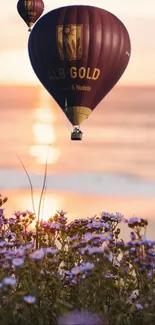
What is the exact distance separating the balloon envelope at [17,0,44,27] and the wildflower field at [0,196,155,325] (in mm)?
28304

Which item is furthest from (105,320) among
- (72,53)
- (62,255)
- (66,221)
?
(72,53)

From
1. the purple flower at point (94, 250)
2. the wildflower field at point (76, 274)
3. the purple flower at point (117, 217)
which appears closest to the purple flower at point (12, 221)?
the wildflower field at point (76, 274)

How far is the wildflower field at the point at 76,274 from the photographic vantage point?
9.76 metres

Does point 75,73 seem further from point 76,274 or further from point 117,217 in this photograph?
point 76,274

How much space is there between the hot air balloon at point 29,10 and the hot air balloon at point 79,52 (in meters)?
5.32

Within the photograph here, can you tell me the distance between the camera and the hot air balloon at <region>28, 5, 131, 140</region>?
3428 cm

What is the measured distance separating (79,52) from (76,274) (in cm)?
2568

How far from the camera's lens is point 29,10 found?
41.2m

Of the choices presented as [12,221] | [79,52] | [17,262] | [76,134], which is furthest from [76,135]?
[17,262]

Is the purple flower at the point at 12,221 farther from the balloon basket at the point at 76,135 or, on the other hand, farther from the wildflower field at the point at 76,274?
the balloon basket at the point at 76,135

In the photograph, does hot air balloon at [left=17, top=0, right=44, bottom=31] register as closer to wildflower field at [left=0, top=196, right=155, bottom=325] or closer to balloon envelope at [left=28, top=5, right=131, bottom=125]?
balloon envelope at [left=28, top=5, right=131, bottom=125]

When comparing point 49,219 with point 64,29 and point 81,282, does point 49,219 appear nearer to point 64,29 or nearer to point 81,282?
point 81,282

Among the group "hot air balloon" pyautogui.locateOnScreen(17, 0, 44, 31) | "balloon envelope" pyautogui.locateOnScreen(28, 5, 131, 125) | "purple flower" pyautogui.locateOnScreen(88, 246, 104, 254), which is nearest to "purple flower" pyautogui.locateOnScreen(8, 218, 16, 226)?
"purple flower" pyautogui.locateOnScreen(88, 246, 104, 254)

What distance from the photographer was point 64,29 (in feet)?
113
